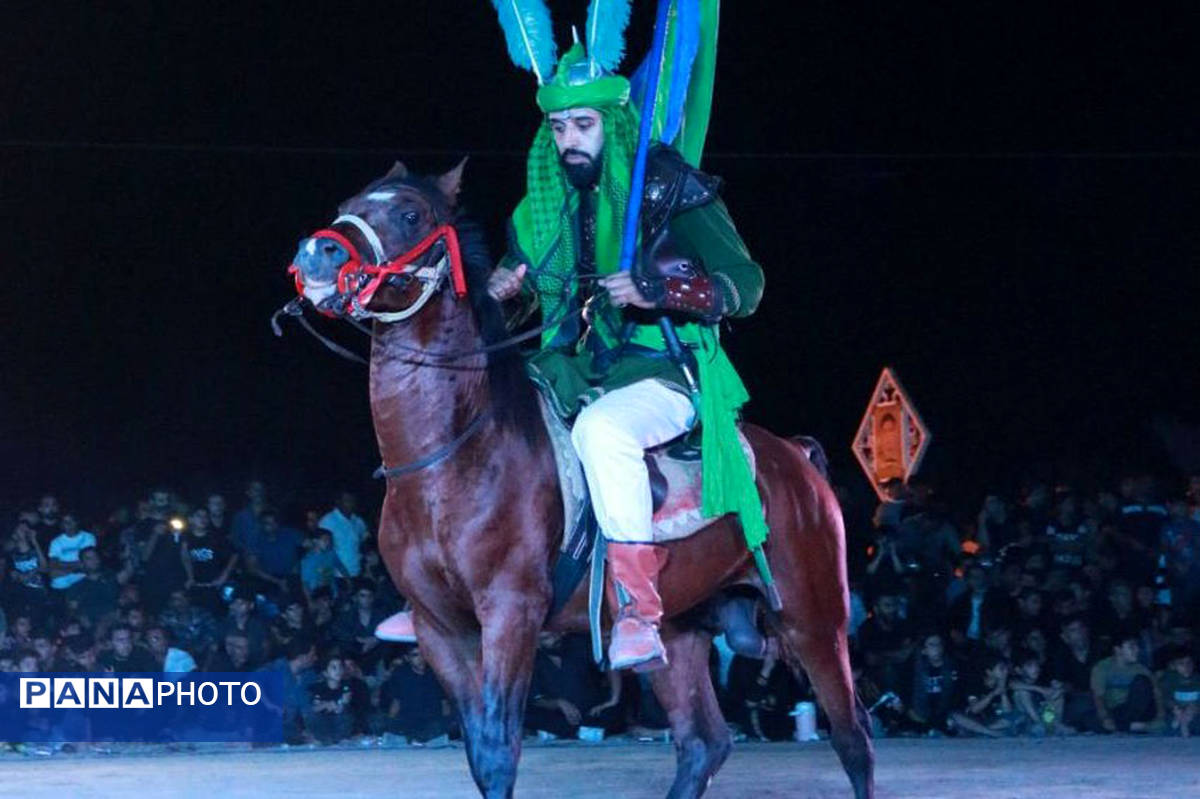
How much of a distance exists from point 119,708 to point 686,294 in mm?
5600

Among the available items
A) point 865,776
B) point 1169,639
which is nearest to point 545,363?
point 865,776

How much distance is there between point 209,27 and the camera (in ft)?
56.1

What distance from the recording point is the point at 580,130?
704cm

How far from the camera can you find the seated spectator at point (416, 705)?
11906 millimetres

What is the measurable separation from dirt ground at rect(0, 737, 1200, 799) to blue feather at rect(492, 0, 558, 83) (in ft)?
10.7

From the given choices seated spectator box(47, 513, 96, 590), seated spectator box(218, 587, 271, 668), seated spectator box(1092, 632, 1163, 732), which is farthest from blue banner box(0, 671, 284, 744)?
seated spectator box(1092, 632, 1163, 732)

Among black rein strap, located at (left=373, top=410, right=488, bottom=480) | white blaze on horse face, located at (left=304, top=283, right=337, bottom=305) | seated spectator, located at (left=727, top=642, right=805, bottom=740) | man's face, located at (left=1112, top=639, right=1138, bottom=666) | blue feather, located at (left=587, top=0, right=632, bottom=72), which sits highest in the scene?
blue feather, located at (left=587, top=0, right=632, bottom=72)

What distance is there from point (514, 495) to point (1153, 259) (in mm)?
14374

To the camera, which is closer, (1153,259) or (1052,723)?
(1052,723)

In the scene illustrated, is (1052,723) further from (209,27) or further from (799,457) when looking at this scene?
(209,27)

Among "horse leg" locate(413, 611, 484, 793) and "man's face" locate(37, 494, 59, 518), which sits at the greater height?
"man's face" locate(37, 494, 59, 518)

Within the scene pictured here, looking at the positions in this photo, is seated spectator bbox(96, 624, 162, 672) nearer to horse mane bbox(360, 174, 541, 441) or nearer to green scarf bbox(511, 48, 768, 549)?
green scarf bbox(511, 48, 768, 549)

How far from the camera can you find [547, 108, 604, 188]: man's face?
23.1ft

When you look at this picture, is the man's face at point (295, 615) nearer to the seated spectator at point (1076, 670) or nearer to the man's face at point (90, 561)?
the man's face at point (90, 561)
